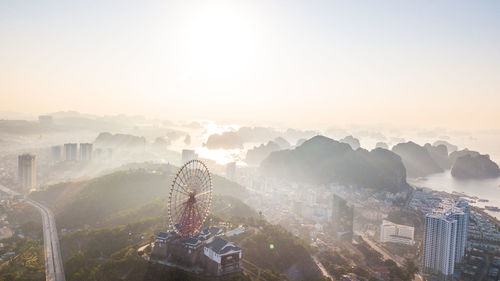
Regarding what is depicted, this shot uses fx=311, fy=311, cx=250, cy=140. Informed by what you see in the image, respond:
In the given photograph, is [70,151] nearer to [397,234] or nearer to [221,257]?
[221,257]

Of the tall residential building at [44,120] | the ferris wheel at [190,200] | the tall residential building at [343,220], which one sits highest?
the tall residential building at [44,120]

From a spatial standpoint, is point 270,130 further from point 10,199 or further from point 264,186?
point 10,199

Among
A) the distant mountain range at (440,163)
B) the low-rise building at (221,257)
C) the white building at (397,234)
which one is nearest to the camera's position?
the low-rise building at (221,257)

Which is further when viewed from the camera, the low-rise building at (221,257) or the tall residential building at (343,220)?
the tall residential building at (343,220)

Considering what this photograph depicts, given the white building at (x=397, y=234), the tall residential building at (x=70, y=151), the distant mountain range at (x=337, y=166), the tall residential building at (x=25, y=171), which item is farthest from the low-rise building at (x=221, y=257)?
the tall residential building at (x=70, y=151)

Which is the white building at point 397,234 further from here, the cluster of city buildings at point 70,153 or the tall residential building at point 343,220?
the cluster of city buildings at point 70,153

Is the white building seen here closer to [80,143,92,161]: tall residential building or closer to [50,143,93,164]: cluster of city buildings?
[80,143,92,161]: tall residential building

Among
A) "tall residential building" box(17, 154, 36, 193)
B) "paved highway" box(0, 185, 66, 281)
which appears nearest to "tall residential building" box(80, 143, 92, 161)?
"tall residential building" box(17, 154, 36, 193)
